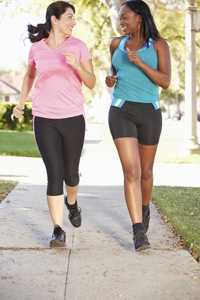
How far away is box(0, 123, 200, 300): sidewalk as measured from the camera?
4449 millimetres

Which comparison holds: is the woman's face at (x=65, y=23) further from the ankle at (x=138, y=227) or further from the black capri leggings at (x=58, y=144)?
the ankle at (x=138, y=227)

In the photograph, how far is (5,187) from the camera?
1033 centimetres

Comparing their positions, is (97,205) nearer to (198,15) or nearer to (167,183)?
(167,183)

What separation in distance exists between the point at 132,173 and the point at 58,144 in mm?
671

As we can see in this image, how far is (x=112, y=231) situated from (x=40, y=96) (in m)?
1.65

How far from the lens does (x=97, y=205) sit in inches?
339

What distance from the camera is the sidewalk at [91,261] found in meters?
4.45

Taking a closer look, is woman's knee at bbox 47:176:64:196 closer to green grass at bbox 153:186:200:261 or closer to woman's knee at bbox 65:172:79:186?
woman's knee at bbox 65:172:79:186

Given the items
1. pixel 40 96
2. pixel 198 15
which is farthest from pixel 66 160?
pixel 198 15

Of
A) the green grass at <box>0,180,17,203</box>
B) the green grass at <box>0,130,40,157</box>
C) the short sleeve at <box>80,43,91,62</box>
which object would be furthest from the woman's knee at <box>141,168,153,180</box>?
the green grass at <box>0,130,40,157</box>

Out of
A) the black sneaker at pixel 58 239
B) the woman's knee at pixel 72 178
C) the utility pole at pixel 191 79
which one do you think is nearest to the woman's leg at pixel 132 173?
the woman's knee at pixel 72 178

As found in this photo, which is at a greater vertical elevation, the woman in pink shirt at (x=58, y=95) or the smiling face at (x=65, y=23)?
the smiling face at (x=65, y=23)

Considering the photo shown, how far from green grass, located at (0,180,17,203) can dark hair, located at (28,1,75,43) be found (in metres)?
3.54

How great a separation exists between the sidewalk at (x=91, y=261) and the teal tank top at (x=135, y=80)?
4.15 ft
